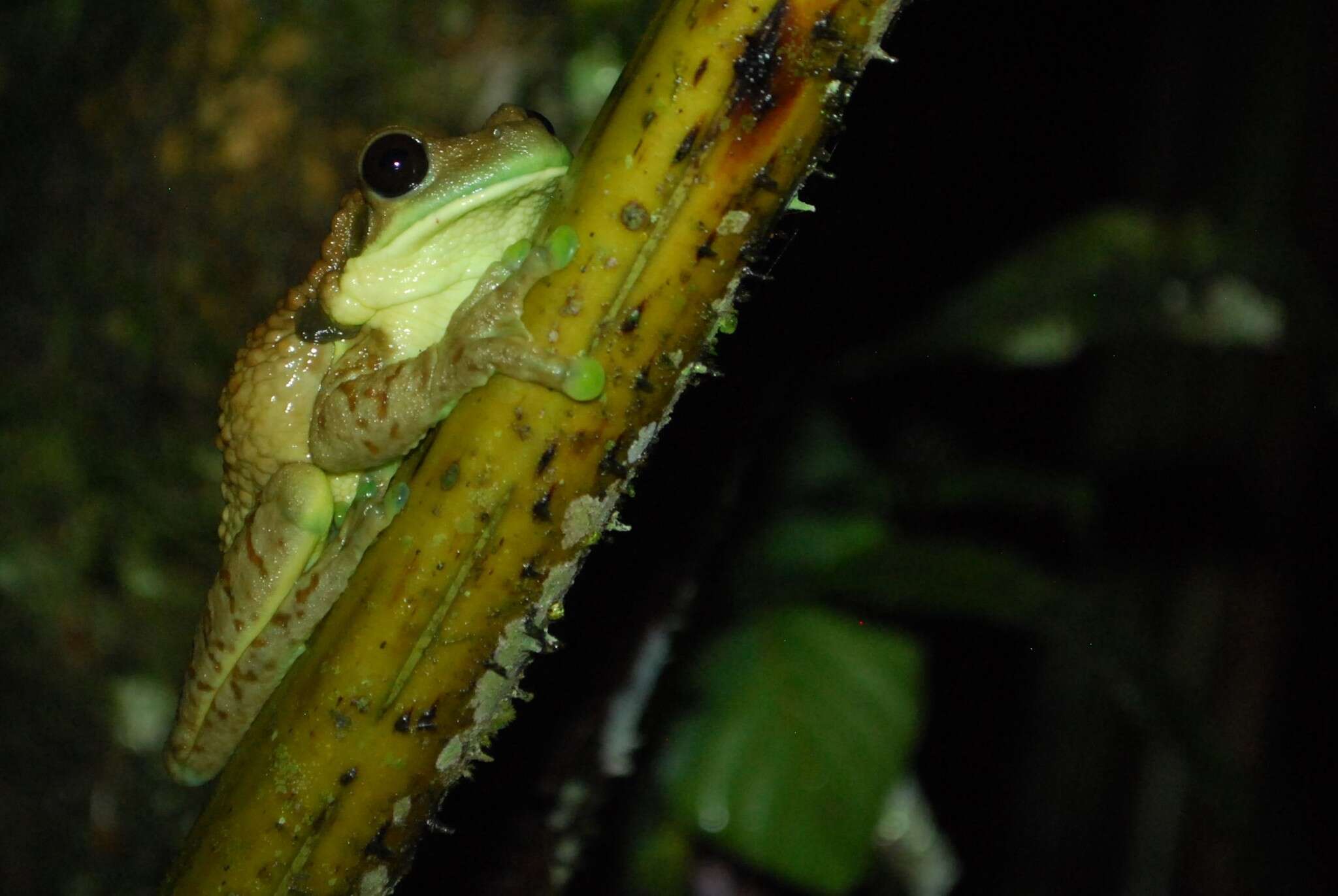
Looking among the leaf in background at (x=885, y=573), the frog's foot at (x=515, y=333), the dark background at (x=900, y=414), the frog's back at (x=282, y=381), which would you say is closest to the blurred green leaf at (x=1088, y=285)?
the dark background at (x=900, y=414)

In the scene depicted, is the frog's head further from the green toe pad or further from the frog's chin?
the green toe pad

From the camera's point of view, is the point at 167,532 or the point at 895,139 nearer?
the point at 895,139

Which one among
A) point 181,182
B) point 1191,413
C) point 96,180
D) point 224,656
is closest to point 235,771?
point 224,656

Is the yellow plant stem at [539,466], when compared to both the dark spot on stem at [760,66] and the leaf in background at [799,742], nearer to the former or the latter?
the dark spot on stem at [760,66]

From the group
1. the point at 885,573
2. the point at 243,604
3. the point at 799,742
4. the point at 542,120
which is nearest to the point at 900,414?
the point at 885,573

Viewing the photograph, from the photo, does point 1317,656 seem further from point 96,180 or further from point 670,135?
point 96,180

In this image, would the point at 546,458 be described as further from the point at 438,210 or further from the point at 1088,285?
the point at 1088,285
